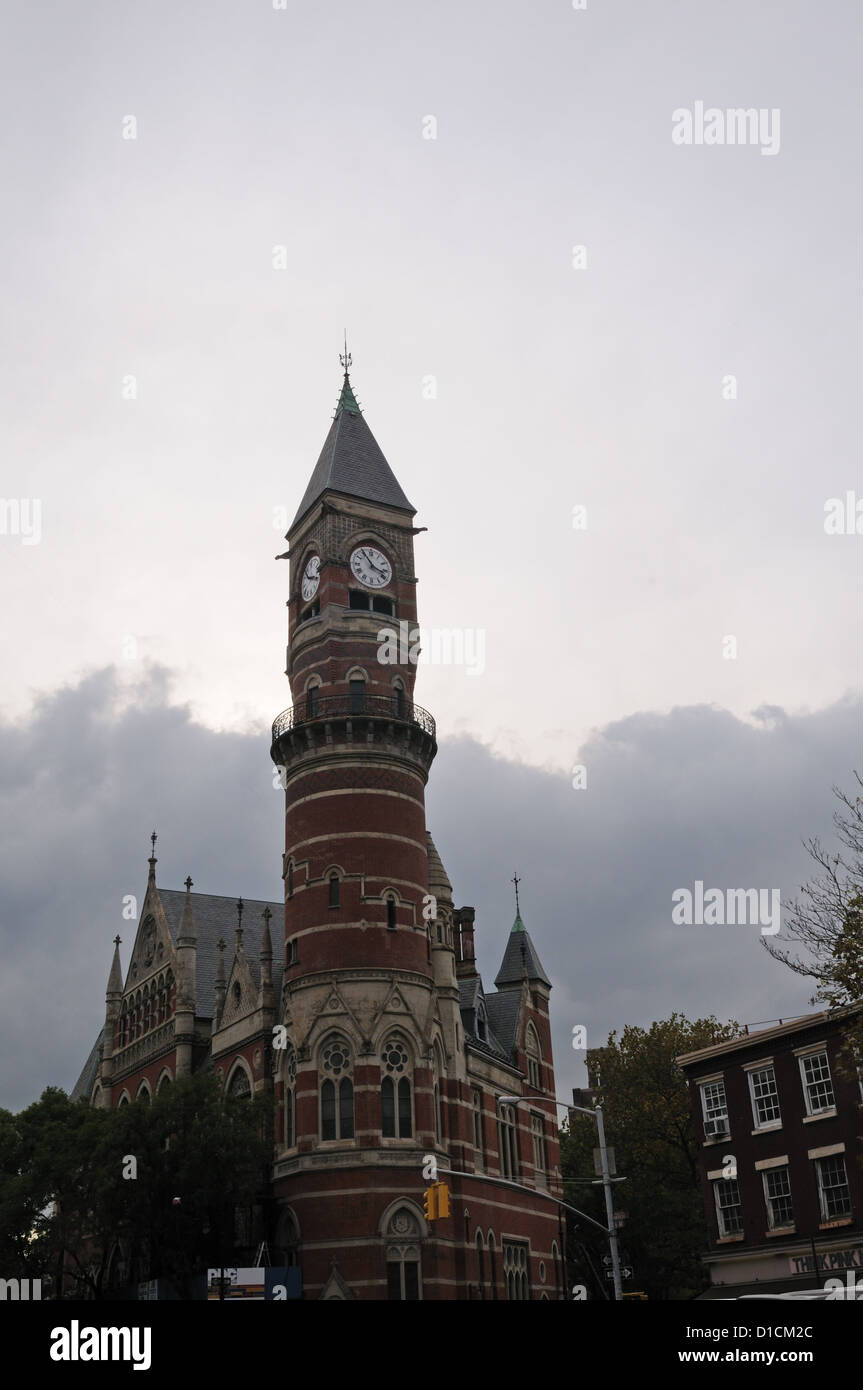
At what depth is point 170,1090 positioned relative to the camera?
48438 mm

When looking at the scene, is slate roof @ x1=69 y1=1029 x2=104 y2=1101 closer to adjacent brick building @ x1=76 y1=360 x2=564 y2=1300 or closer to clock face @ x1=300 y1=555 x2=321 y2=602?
adjacent brick building @ x1=76 y1=360 x2=564 y2=1300

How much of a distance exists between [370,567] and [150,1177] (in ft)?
90.6

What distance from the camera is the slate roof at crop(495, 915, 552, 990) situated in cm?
7044

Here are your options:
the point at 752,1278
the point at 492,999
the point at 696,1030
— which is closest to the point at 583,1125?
the point at 696,1030

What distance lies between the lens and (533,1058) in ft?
218

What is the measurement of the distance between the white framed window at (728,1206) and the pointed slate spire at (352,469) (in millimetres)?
32662

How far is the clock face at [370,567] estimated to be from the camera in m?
58.3

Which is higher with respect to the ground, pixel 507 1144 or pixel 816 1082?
pixel 816 1082

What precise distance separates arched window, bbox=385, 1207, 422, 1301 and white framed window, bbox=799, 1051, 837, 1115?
50.1ft

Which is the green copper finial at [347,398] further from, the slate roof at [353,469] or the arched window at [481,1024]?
the arched window at [481,1024]

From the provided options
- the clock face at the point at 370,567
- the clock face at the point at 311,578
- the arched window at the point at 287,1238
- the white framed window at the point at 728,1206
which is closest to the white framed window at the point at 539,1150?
the white framed window at the point at 728,1206

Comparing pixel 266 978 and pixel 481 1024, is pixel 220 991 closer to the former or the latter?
pixel 266 978

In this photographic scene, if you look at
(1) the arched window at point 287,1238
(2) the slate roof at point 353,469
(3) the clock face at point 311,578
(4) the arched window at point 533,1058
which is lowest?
(1) the arched window at point 287,1238

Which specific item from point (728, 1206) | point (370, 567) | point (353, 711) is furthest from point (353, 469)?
point (728, 1206)
